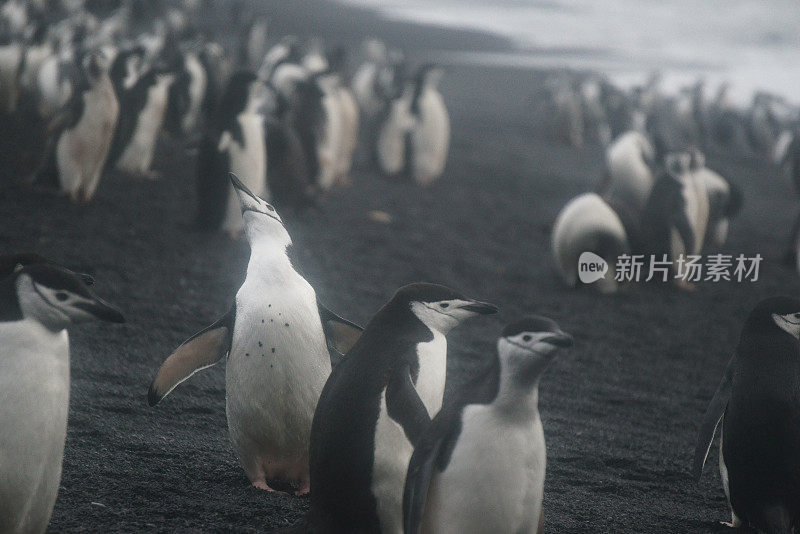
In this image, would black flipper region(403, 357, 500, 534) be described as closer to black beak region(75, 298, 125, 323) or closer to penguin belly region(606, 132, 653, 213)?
black beak region(75, 298, 125, 323)

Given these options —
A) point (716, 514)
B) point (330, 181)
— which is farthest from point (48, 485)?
point (330, 181)

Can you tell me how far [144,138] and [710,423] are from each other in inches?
205

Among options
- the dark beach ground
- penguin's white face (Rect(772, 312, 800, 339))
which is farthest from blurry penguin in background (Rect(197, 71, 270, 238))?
penguin's white face (Rect(772, 312, 800, 339))

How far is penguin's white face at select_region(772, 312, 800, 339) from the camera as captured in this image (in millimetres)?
2701

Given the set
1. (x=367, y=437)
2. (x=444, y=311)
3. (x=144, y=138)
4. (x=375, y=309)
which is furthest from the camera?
(x=144, y=138)

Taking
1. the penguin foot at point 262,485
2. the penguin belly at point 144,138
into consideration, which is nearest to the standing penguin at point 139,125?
the penguin belly at point 144,138

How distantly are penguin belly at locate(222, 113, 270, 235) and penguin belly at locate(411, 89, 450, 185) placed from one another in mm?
2946

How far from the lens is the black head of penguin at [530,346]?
1985mm

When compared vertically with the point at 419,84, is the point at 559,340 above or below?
below

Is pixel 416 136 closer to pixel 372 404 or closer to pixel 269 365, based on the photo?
pixel 269 365

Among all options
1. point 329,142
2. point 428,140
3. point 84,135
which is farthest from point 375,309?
point 428,140

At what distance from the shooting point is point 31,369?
198 centimetres

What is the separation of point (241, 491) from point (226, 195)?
3.22m

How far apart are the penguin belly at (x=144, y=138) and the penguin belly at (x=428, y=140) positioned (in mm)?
2489
